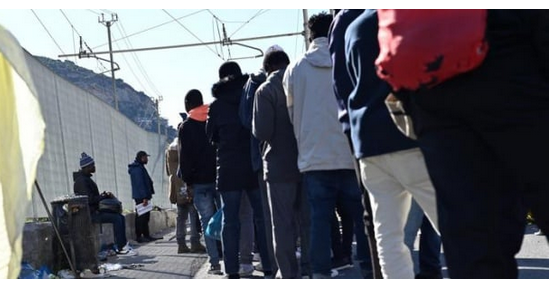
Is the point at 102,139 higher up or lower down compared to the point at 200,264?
higher up

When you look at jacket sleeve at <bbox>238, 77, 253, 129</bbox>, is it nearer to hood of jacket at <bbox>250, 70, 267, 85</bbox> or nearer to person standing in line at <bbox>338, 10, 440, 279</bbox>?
hood of jacket at <bbox>250, 70, 267, 85</bbox>

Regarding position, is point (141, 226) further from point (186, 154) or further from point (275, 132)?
point (275, 132)

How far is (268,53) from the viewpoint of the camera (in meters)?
5.91

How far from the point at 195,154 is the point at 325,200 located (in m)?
2.62

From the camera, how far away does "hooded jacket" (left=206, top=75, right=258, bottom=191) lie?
622 cm

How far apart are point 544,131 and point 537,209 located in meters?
0.25

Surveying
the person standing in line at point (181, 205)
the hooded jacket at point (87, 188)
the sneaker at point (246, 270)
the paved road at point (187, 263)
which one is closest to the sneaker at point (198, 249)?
the person standing in line at point (181, 205)

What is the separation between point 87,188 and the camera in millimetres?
10328

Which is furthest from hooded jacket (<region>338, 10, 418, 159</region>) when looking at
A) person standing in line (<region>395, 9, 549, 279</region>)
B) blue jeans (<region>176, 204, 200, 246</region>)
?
blue jeans (<region>176, 204, 200, 246</region>)

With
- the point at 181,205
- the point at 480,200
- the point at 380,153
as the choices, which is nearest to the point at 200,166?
the point at 181,205

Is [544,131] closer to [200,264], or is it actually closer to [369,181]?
[369,181]

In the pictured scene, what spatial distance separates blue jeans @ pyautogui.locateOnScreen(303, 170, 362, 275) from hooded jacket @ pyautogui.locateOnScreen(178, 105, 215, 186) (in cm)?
246

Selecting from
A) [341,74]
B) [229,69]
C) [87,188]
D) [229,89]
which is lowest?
[87,188]

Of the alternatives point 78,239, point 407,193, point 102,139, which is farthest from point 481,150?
point 102,139
